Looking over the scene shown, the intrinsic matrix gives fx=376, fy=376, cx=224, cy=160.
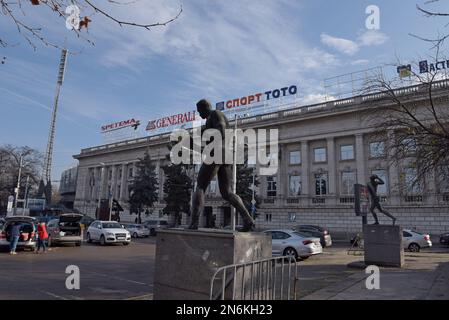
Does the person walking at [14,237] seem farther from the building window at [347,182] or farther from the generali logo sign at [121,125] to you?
the generali logo sign at [121,125]

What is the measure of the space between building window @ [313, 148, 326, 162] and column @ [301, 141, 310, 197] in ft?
3.29

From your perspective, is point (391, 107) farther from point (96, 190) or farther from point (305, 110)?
point (96, 190)

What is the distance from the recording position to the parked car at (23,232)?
18.7 meters

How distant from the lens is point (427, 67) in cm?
1396

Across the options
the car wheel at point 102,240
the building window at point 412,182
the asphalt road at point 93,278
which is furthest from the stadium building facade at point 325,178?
the asphalt road at point 93,278

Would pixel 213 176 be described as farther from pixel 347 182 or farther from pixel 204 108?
pixel 347 182

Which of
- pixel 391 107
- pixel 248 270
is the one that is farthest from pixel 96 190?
pixel 248 270

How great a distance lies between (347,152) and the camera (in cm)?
4534

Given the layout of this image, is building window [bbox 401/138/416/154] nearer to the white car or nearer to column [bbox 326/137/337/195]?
the white car

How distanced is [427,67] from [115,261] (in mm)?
14714

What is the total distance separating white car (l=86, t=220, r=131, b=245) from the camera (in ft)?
82.3

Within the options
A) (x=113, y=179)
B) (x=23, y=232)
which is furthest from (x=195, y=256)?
(x=113, y=179)

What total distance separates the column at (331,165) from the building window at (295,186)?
14.6 ft

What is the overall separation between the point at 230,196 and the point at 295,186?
42.7 metres
